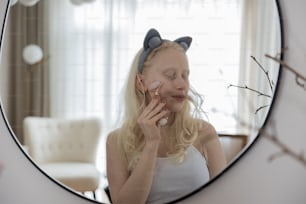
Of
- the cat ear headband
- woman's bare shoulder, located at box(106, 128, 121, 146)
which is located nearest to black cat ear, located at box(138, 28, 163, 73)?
the cat ear headband

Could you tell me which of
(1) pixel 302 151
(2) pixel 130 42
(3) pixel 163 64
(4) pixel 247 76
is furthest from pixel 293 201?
(2) pixel 130 42

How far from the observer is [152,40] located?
4.30ft

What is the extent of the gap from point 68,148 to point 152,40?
377 millimetres

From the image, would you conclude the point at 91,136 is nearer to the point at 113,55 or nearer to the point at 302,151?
the point at 113,55

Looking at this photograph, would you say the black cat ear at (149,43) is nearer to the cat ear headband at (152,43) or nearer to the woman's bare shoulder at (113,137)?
the cat ear headband at (152,43)

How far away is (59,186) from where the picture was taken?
1.40 meters

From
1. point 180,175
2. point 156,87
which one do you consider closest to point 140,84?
point 156,87

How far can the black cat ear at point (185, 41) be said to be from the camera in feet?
4.26

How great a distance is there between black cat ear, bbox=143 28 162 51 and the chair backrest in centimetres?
25

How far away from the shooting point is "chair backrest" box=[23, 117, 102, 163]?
53.1 inches

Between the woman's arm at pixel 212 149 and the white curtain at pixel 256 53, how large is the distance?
82 millimetres

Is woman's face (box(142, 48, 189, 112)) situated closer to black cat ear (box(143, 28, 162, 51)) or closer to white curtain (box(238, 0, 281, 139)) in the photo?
black cat ear (box(143, 28, 162, 51))

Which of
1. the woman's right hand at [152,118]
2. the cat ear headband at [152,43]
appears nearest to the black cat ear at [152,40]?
the cat ear headband at [152,43]

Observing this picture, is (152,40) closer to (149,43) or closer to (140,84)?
(149,43)
